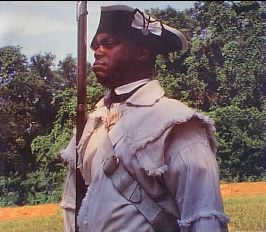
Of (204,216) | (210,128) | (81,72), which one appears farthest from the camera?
(81,72)

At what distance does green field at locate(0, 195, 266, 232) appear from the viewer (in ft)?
5.10

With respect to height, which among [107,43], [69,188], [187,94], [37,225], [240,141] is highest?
[107,43]

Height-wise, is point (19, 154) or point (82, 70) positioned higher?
point (82, 70)

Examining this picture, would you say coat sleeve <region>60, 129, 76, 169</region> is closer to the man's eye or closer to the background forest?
the background forest

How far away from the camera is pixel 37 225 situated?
5.25 feet

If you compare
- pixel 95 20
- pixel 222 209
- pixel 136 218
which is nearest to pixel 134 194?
pixel 136 218

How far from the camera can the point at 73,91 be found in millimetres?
1596

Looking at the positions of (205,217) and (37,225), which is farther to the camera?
(37,225)

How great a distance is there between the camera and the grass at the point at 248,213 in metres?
1.53

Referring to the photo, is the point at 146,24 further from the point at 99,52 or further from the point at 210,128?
the point at 210,128

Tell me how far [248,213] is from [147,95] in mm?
402

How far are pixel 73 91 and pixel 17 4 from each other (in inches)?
11.2

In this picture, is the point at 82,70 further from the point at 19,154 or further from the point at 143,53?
the point at 19,154

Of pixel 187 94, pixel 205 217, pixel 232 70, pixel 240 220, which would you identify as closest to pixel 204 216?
pixel 205 217
